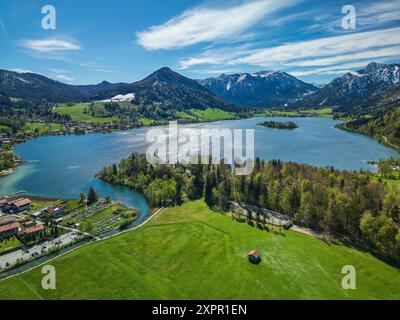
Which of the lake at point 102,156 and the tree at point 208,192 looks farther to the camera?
the lake at point 102,156

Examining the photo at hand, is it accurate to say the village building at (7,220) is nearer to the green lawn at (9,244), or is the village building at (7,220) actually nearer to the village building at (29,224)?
the village building at (29,224)

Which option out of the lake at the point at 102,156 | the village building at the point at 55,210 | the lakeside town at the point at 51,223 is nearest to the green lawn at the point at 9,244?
the lakeside town at the point at 51,223

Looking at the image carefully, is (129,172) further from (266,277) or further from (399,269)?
(399,269)

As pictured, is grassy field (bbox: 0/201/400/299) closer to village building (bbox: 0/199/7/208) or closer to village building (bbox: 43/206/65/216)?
village building (bbox: 43/206/65/216)

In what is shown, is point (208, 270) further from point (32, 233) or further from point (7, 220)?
point (7, 220)

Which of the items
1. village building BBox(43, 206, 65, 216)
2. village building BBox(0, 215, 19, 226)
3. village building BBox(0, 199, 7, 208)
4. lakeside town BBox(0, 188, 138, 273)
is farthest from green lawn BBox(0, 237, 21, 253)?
village building BBox(0, 199, 7, 208)
